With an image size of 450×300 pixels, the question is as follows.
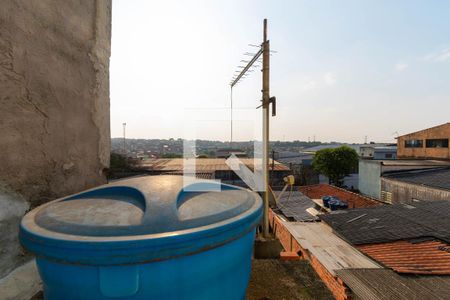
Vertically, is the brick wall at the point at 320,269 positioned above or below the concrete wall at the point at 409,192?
below

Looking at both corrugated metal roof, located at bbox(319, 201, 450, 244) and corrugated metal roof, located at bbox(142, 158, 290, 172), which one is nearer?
corrugated metal roof, located at bbox(319, 201, 450, 244)

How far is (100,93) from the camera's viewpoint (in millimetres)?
2998

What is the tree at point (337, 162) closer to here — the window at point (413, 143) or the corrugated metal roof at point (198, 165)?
the corrugated metal roof at point (198, 165)

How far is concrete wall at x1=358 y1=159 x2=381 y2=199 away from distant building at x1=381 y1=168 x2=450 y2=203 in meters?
0.75

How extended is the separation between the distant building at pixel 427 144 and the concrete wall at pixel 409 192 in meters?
10.7

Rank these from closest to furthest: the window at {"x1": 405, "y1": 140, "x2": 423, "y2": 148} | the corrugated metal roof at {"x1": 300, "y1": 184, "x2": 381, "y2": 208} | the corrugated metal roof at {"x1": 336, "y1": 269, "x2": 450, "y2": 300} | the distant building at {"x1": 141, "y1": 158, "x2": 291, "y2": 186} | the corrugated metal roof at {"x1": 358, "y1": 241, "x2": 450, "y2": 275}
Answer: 1. the corrugated metal roof at {"x1": 336, "y1": 269, "x2": 450, "y2": 300}
2. the corrugated metal roof at {"x1": 358, "y1": 241, "x2": 450, "y2": 275}
3. the distant building at {"x1": 141, "y1": 158, "x2": 291, "y2": 186}
4. the corrugated metal roof at {"x1": 300, "y1": 184, "x2": 381, "y2": 208}
5. the window at {"x1": 405, "y1": 140, "x2": 423, "y2": 148}

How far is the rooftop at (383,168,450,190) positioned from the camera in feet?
55.3

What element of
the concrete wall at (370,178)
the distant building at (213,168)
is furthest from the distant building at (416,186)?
the distant building at (213,168)

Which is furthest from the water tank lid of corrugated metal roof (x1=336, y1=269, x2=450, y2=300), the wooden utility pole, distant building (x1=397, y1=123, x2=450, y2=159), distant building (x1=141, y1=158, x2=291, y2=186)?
distant building (x1=397, y1=123, x2=450, y2=159)

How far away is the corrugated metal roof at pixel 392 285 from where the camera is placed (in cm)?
577

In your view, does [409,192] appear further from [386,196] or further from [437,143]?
[437,143]

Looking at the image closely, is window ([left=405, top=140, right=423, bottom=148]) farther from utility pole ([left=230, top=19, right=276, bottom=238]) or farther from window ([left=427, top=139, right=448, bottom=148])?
utility pole ([left=230, top=19, right=276, bottom=238])

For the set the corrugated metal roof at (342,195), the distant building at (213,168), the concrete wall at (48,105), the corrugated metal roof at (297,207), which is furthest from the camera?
the corrugated metal roof at (342,195)

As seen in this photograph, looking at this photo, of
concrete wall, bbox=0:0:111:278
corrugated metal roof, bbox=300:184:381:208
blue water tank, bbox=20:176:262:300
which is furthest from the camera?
corrugated metal roof, bbox=300:184:381:208
